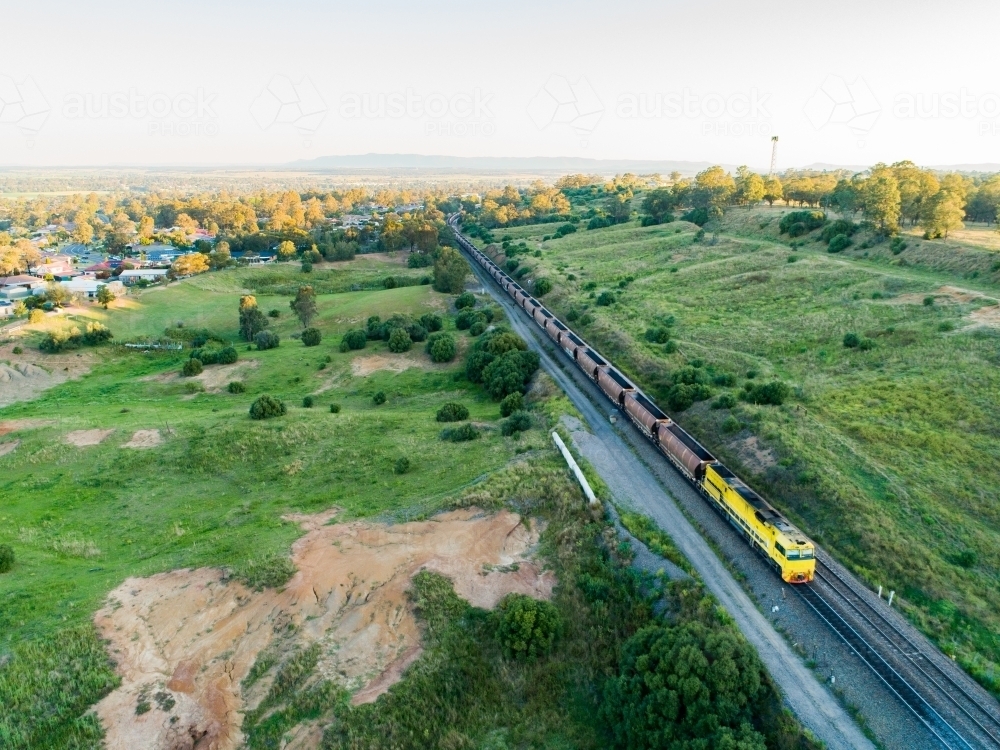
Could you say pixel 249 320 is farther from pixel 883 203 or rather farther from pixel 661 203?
pixel 661 203

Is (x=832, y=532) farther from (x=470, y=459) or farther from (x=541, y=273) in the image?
(x=541, y=273)

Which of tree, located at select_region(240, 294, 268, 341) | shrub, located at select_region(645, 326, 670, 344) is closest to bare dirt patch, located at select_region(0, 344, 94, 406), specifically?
tree, located at select_region(240, 294, 268, 341)

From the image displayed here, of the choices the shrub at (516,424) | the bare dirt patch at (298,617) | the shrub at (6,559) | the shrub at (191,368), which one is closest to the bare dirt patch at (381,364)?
the shrub at (191,368)

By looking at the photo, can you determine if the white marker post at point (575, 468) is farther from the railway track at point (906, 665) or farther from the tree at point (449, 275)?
the tree at point (449, 275)

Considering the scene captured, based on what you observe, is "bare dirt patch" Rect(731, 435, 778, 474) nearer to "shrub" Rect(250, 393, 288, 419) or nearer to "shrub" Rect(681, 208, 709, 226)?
"shrub" Rect(250, 393, 288, 419)

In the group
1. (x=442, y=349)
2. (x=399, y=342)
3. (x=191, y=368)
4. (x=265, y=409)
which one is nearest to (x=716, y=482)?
(x=265, y=409)

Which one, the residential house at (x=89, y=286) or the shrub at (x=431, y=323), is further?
the residential house at (x=89, y=286)
